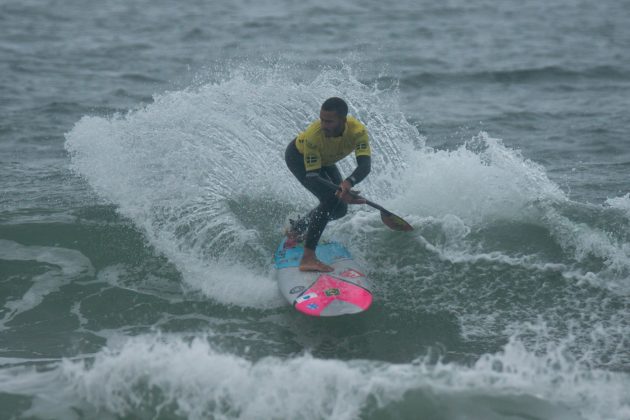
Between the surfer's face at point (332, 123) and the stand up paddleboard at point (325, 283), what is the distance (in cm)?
145

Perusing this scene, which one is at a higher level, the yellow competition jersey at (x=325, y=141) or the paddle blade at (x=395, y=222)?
the yellow competition jersey at (x=325, y=141)

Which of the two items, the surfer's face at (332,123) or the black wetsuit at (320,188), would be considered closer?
the surfer's face at (332,123)

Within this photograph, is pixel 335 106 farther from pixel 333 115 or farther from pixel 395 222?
pixel 395 222

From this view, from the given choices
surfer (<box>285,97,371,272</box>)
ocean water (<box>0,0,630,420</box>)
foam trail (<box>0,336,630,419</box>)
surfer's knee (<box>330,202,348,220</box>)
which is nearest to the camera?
foam trail (<box>0,336,630,419</box>)

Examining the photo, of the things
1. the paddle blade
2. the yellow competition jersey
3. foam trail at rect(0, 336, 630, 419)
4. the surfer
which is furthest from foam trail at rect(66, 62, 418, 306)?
foam trail at rect(0, 336, 630, 419)

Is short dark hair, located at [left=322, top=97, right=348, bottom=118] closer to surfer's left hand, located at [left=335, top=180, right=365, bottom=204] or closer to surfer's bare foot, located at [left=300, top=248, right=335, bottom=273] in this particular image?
surfer's left hand, located at [left=335, top=180, right=365, bottom=204]

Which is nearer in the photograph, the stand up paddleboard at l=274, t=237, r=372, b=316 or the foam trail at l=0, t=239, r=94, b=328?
the stand up paddleboard at l=274, t=237, r=372, b=316

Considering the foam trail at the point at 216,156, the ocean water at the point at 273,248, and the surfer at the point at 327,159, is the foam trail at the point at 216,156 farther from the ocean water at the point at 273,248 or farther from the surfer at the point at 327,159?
the surfer at the point at 327,159

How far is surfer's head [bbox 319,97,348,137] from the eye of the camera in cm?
773

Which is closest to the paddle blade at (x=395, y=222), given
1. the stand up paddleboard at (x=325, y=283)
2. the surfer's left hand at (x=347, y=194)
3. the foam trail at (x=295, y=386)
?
the stand up paddleboard at (x=325, y=283)

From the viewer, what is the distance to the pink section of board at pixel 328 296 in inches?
307

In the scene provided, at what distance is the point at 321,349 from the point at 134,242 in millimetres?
3333

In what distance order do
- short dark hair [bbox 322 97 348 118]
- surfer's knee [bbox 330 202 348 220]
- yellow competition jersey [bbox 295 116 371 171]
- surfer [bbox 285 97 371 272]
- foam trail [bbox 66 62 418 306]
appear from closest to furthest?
short dark hair [bbox 322 97 348 118]
surfer [bbox 285 97 371 272]
yellow competition jersey [bbox 295 116 371 171]
surfer's knee [bbox 330 202 348 220]
foam trail [bbox 66 62 418 306]

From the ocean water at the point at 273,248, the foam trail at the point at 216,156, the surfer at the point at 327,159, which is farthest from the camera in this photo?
the foam trail at the point at 216,156
